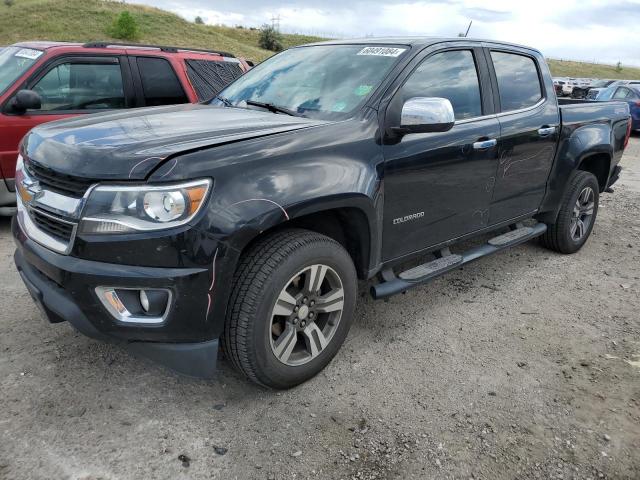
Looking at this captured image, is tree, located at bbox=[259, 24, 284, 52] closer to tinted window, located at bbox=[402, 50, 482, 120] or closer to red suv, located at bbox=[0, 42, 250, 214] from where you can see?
red suv, located at bbox=[0, 42, 250, 214]

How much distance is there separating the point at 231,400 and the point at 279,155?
1.26 metres

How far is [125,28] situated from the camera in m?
36.8

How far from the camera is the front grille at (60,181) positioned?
7.20 feet

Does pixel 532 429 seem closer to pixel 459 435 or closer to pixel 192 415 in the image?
pixel 459 435

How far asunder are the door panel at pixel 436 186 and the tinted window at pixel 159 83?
3.54 metres

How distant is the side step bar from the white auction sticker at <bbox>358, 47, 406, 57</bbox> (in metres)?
1.33

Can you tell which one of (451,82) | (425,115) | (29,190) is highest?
(451,82)

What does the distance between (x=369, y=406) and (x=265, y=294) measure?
32.4 inches

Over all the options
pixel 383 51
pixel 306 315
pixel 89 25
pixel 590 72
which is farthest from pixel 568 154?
pixel 590 72

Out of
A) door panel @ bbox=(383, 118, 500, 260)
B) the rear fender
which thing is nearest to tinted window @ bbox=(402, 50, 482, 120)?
door panel @ bbox=(383, 118, 500, 260)

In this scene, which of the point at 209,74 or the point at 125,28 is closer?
the point at 209,74

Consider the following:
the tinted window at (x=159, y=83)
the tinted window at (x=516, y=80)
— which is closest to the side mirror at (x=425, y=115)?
the tinted window at (x=516, y=80)

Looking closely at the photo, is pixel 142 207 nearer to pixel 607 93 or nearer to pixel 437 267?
pixel 437 267

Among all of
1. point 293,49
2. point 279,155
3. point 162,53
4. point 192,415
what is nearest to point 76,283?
point 192,415
